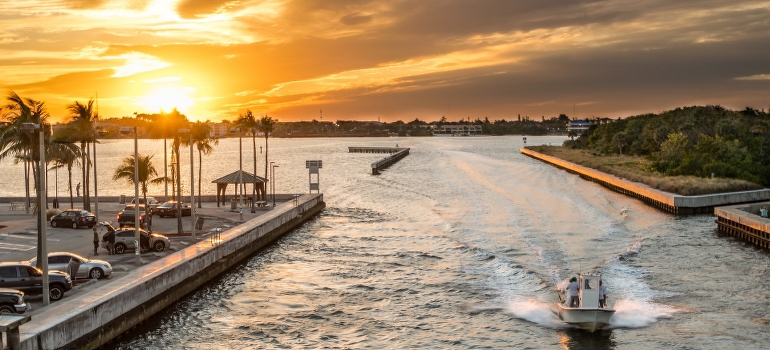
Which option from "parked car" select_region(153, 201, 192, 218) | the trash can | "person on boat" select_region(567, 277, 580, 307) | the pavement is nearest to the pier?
"person on boat" select_region(567, 277, 580, 307)

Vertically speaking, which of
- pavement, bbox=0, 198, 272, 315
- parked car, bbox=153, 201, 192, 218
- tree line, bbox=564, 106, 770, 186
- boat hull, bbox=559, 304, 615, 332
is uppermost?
tree line, bbox=564, 106, 770, 186

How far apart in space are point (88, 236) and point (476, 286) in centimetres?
→ 2643

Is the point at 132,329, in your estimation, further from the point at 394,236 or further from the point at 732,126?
the point at 732,126

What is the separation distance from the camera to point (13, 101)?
129 ft

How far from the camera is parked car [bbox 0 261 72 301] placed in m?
28.6

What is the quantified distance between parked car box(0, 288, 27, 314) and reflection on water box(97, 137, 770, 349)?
4.24 meters

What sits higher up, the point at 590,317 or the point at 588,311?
the point at 588,311

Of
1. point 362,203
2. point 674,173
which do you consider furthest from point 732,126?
point 362,203

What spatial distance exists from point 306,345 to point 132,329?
7162mm

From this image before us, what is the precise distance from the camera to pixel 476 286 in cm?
3856

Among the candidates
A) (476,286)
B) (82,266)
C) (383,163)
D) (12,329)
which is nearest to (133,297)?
(82,266)

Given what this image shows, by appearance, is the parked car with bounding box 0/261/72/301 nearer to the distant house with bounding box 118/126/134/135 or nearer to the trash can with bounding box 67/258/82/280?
the trash can with bounding box 67/258/82/280

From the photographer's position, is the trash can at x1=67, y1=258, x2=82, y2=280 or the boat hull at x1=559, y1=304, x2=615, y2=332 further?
the trash can at x1=67, y1=258, x2=82, y2=280

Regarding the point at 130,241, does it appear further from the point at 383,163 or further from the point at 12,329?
the point at 383,163
